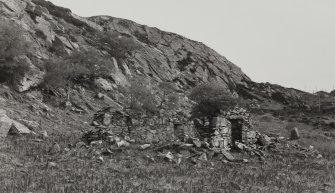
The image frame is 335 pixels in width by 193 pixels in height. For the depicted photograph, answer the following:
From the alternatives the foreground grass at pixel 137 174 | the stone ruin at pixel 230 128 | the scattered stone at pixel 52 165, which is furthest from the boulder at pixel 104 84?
the scattered stone at pixel 52 165

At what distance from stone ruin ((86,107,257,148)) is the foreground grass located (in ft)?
12.4

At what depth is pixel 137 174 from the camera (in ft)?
40.0

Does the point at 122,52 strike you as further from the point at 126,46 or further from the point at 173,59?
the point at 173,59

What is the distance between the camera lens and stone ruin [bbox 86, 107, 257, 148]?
20283mm

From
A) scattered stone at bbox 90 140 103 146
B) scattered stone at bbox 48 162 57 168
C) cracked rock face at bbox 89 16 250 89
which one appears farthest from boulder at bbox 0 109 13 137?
cracked rock face at bbox 89 16 250 89

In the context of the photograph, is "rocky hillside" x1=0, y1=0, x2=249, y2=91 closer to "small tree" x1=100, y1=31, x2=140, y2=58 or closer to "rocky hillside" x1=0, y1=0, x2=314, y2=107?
"rocky hillside" x1=0, y1=0, x2=314, y2=107

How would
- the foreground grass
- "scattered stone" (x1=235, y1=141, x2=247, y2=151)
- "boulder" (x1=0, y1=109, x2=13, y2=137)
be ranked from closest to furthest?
the foreground grass → "boulder" (x1=0, y1=109, x2=13, y2=137) → "scattered stone" (x1=235, y1=141, x2=247, y2=151)

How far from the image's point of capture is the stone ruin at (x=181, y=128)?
799 inches

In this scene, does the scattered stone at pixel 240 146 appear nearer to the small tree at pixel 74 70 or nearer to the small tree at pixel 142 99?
the small tree at pixel 142 99

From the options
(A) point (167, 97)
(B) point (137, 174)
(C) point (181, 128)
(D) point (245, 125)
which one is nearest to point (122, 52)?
(A) point (167, 97)

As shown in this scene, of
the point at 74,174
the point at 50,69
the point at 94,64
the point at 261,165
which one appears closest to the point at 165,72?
the point at 94,64

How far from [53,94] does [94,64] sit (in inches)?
451

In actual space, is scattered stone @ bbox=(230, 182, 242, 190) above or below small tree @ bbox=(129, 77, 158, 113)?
below

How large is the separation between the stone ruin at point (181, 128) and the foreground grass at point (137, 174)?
3.79 m
